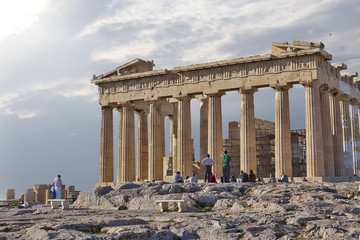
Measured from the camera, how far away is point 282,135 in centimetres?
3650

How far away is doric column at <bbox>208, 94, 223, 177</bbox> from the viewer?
39316 mm

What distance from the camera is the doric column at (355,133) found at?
1715 inches

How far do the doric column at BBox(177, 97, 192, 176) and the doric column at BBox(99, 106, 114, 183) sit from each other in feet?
25.2

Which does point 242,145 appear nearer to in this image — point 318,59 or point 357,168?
point 318,59

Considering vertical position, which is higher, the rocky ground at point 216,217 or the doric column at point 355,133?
the doric column at point 355,133

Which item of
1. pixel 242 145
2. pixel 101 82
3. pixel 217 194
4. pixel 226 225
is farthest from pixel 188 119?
pixel 226 225

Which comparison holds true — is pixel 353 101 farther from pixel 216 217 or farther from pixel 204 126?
pixel 216 217

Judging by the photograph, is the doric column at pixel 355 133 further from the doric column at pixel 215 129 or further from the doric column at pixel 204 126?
the doric column at pixel 204 126

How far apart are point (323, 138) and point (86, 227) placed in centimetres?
2831

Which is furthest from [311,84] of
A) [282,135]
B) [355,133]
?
[355,133]

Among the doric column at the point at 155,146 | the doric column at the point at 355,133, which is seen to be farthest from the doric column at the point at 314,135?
the doric column at the point at 155,146

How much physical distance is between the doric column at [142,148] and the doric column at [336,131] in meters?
16.5

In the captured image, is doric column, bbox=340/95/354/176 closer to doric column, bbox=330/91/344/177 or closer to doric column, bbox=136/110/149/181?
doric column, bbox=330/91/344/177

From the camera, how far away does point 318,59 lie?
35.9 metres
